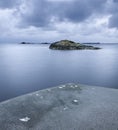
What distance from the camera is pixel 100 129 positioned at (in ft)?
22.9

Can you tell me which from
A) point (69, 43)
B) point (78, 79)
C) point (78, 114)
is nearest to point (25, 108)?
point (78, 114)

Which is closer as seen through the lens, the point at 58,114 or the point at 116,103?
the point at 58,114

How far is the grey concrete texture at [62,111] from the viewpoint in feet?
23.8

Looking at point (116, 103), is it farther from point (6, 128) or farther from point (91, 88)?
point (6, 128)

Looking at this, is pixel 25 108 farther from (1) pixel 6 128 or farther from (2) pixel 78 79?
(2) pixel 78 79

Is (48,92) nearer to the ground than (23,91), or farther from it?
farther from it

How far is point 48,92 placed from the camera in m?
11.2

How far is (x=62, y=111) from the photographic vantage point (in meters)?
8.59

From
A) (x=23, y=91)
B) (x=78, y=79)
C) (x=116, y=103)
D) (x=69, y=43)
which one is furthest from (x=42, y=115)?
(x=69, y=43)

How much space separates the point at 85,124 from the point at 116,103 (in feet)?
10.1

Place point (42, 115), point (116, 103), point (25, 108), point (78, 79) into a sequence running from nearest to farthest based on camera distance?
point (42, 115) < point (25, 108) < point (116, 103) < point (78, 79)

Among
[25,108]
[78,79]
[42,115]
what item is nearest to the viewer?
[42,115]

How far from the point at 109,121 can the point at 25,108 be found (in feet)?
12.9

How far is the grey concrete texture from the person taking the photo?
7.26 m
